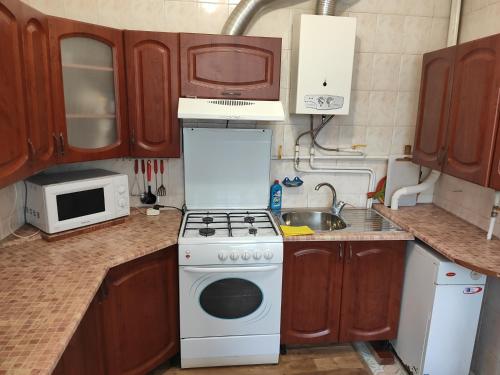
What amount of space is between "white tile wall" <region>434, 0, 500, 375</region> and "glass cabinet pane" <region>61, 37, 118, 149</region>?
6.91 feet

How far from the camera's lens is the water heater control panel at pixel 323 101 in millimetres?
2162

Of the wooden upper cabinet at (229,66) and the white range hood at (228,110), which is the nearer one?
the white range hood at (228,110)

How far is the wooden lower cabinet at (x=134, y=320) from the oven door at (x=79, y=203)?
40 centimetres

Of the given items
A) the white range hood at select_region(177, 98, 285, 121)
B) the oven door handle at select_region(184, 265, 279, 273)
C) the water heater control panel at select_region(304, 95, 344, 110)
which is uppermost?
the water heater control panel at select_region(304, 95, 344, 110)

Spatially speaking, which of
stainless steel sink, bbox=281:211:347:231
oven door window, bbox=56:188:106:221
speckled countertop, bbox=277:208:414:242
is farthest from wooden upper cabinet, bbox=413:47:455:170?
oven door window, bbox=56:188:106:221

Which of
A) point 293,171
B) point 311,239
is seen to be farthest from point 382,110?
point 311,239

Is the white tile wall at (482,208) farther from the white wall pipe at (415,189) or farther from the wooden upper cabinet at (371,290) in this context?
the wooden upper cabinet at (371,290)

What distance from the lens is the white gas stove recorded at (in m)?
1.94

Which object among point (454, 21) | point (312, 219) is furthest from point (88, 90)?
point (454, 21)

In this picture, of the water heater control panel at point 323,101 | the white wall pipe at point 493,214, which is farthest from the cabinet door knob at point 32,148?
the white wall pipe at point 493,214

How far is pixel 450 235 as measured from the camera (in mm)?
2002

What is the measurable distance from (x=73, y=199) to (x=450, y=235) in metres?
2.01

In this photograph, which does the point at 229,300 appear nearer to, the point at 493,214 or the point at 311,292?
the point at 311,292

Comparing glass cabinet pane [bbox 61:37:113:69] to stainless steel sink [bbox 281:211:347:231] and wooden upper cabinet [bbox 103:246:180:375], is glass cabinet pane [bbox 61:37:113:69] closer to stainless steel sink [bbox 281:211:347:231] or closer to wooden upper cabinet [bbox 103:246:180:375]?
wooden upper cabinet [bbox 103:246:180:375]
